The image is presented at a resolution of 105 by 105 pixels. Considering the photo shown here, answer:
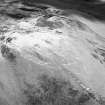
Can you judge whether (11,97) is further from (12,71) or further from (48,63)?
(48,63)

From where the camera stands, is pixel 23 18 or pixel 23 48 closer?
pixel 23 48

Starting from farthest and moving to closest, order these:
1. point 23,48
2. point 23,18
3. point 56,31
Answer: point 23,18
point 56,31
point 23,48

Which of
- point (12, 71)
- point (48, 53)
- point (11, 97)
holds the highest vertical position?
point (48, 53)

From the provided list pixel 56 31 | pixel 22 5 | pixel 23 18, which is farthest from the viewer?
pixel 22 5

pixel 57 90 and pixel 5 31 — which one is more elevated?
pixel 5 31

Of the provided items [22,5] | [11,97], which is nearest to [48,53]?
[11,97]

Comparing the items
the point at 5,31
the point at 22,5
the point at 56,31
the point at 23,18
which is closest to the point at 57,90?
the point at 56,31

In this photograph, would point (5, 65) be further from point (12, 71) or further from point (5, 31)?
point (5, 31)
